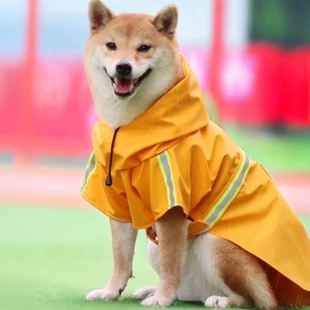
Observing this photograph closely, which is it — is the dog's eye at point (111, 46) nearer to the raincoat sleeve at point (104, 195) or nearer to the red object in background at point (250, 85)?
the raincoat sleeve at point (104, 195)

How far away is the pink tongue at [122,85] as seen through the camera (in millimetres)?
3216

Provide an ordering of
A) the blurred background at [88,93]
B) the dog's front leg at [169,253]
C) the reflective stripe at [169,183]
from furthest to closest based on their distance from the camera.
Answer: the blurred background at [88,93] < the dog's front leg at [169,253] < the reflective stripe at [169,183]

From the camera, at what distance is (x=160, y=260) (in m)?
→ 3.24

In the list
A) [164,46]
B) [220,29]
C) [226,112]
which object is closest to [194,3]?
[220,29]

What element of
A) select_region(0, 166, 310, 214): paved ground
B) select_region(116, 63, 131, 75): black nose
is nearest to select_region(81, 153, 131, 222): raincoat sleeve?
select_region(116, 63, 131, 75): black nose

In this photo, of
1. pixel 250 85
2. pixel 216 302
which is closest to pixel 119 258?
pixel 216 302

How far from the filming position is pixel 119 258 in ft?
11.0

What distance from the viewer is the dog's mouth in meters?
3.21

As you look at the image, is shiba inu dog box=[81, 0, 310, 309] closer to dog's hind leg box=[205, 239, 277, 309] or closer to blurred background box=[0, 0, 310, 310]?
dog's hind leg box=[205, 239, 277, 309]

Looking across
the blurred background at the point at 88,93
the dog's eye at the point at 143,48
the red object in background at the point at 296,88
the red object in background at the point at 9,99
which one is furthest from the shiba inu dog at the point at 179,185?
the red object in background at the point at 296,88

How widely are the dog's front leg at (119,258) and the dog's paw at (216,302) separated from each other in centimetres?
33

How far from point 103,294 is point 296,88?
309 inches

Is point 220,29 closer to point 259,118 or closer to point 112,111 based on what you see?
point 259,118

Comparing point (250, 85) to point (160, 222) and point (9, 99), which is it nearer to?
point (9, 99)
